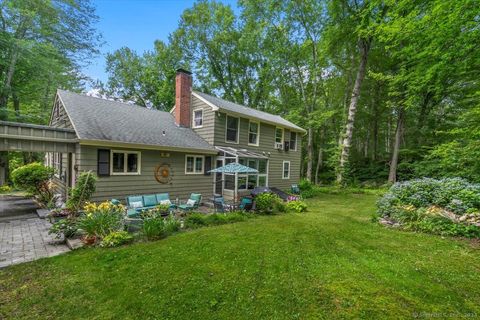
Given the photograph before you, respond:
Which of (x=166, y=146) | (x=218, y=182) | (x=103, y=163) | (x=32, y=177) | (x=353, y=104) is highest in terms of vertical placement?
(x=353, y=104)

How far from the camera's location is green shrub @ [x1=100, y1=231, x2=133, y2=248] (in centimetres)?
538

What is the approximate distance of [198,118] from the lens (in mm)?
13492

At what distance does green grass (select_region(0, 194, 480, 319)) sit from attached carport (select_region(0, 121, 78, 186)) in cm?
490

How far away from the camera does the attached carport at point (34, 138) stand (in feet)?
23.2

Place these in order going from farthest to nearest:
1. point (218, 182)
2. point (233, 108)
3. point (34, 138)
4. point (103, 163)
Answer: point (233, 108) → point (218, 182) → point (103, 163) → point (34, 138)

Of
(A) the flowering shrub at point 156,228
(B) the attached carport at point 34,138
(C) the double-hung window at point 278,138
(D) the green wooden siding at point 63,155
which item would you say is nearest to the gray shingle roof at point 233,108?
(C) the double-hung window at point 278,138

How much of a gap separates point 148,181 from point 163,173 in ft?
2.53

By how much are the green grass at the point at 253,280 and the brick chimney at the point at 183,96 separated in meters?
8.96

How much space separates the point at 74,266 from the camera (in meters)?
4.37

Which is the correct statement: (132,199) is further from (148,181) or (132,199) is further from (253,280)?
(253,280)

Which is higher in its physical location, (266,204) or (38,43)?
(38,43)

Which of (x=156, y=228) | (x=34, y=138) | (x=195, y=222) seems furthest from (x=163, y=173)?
(x=156, y=228)

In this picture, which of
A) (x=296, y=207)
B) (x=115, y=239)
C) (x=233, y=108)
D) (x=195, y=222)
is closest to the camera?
(x=115, y=239)

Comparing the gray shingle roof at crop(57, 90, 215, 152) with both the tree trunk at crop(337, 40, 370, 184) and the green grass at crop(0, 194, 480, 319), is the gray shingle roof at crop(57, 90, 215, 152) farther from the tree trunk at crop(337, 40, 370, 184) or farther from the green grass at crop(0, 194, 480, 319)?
the tree trunk at crop(337, 40, 370, 184)
